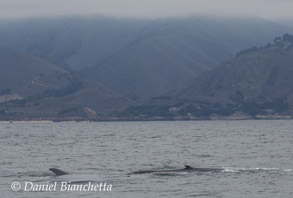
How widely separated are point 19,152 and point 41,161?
22960mm

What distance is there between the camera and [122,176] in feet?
257

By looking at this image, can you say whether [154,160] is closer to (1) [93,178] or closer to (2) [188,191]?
(1) [93,178]

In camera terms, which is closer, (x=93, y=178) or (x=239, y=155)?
(x=93, y=178)

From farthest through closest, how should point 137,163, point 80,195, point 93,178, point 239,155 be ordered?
point 239,155 → point 137,163 → point 93,178 → point 80,195

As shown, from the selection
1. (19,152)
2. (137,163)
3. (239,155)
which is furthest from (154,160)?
(19,152)

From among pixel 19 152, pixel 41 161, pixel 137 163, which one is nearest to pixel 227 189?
pixel 137 163

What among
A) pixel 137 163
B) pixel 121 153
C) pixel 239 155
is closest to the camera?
pixel 137 163
